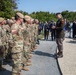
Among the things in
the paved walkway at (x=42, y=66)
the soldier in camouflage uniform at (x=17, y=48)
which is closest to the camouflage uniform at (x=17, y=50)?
the soldier in camouflage uniform at (x=17, y=48)

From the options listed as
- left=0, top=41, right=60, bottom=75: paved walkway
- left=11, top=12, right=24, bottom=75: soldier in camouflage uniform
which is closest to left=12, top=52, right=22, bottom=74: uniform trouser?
left=11, top=12, right=24, bottom=75: soldier in camouflage uniform

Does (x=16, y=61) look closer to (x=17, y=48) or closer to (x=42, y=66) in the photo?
(x=17, y=48)

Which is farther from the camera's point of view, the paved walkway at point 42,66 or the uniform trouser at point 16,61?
the paved walkway at point 42,66

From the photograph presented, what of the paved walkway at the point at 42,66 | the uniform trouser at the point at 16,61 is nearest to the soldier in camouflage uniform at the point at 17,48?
the uniform trouser at the point at 16,61

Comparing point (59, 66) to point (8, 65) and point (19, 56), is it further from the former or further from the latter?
point (19, 56)

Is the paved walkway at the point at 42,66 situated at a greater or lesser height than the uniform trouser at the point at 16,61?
lesser

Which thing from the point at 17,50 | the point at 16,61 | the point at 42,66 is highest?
the point at 17,50

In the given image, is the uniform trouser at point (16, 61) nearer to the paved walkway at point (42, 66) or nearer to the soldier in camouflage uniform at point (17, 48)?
the soldier in camouflage uniform at point (17, 48)

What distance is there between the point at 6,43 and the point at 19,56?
100 inches

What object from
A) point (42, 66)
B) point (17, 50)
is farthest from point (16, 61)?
point (42, 66)

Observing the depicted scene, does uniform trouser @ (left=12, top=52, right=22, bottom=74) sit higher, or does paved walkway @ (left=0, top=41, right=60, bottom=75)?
uniform trouser @ (left=12, top=52, right=22, bottom=74)

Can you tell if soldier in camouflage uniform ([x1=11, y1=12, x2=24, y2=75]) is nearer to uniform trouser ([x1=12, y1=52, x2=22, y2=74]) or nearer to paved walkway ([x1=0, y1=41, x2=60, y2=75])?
uniform trouser ([x1=12, y1=52, x2=22, y2=74])

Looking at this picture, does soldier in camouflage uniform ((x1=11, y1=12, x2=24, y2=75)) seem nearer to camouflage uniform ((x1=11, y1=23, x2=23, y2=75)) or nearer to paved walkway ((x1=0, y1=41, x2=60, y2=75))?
camouflage uniform ((x1=11, y1=23, x2=23, y2=75))

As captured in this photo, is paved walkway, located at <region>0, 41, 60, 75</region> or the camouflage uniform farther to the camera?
paved walkway, located at <region>0, 41, 60, 75</region>
